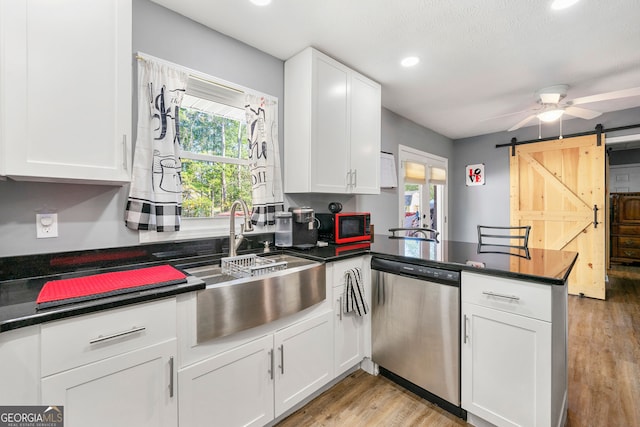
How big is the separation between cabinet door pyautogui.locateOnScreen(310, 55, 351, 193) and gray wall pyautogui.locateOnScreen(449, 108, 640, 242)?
11.4 ft

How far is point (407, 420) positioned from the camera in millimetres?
1733

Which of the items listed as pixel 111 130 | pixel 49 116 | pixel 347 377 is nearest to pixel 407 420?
pixel 347 377

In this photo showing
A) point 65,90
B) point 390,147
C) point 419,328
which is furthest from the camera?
point 390,147

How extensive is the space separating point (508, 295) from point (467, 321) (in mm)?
282

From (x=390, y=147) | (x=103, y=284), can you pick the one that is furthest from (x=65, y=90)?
(x=390, y=147)

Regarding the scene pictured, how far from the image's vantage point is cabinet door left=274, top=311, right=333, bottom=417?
63.7 inches

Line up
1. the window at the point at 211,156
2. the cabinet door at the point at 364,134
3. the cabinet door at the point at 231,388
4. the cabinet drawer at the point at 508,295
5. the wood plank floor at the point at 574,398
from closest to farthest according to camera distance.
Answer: the cabinet door at the point at 231,388, the cabinet drawer at the point at 508,295, the wood plank floor at the point at 574,398, the window at the point at 211,156, the cabinet door at the point at 364,134

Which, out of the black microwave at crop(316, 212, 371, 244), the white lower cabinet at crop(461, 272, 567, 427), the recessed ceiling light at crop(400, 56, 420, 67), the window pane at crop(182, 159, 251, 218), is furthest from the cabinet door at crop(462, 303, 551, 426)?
the recessed ceiling light at crop(400, 56, 420, 67)

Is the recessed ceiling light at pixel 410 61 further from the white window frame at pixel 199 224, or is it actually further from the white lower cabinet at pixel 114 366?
the white lower cabinet at pixel 114 366

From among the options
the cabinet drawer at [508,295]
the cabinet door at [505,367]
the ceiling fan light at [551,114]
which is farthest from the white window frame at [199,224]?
the ceiling fan light at [551,114]

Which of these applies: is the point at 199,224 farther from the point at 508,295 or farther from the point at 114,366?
the point at 508,295

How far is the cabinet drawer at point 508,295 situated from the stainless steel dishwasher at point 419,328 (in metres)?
0.08

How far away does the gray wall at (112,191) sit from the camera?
1.35m

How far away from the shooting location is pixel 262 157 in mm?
2219
